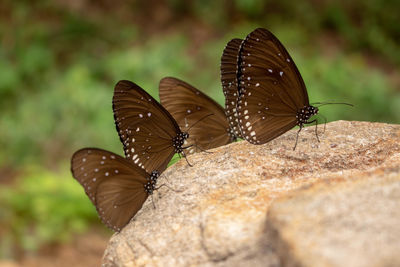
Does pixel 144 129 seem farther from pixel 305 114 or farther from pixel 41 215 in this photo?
pixel 41 215

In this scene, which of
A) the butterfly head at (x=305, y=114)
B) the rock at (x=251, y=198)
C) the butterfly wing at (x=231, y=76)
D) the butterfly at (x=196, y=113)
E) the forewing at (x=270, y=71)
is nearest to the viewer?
the rock at (x=251, y=198)

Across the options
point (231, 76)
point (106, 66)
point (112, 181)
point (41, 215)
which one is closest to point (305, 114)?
point (231, 76)

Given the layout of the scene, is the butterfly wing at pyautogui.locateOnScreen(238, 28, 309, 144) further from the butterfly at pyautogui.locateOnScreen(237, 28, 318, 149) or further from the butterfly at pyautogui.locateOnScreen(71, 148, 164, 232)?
the butterfly at pyautogui.locateOnScreen(71, 148, 164, 232)

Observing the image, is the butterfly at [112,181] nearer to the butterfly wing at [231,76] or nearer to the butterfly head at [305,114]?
the butterfly wing at [231,76]

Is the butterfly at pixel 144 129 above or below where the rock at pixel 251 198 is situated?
above

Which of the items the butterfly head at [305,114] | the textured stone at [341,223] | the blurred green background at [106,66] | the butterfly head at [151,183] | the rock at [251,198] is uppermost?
the blurred green background at [106,66]

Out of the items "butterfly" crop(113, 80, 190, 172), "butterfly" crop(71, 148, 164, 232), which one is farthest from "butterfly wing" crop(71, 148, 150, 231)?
"butterfly" crop(113, 80, 190, 172)

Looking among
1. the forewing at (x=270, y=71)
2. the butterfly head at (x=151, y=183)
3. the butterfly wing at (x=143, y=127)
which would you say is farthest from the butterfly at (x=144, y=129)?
the forewing at (x=270, y=71)

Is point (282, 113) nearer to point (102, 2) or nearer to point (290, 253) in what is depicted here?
point (290, 253)
